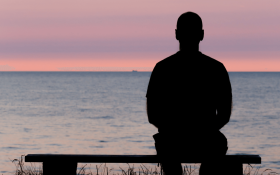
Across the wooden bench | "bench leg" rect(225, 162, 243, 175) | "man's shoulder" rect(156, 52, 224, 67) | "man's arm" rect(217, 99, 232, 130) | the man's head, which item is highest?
the man's head

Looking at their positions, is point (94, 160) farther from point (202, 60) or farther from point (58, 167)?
point (202, 60)

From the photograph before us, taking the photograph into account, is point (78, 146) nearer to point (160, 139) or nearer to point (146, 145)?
point (146, 145)

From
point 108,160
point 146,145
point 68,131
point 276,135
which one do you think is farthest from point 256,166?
point 68,131

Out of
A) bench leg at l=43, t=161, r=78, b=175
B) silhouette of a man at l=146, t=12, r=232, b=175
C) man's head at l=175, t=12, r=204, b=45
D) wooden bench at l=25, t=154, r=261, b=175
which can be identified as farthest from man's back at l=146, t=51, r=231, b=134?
bench leg at l=43, t=161, r=78, b=175

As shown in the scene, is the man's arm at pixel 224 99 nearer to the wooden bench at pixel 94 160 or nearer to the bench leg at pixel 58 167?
the wooden bench at pixel 94 160

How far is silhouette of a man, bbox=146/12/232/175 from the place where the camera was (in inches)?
140

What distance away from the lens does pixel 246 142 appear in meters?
21.4

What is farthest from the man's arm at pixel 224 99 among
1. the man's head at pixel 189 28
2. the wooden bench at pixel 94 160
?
the wooden bench at pixel 94 160

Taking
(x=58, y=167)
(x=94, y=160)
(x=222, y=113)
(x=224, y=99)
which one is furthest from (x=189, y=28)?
(x=58, y=167)

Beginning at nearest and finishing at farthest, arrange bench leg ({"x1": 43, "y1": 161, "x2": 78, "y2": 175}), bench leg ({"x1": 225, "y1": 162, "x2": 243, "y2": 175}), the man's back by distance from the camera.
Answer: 1. the man's back
2. bench leg ({"x1": 225, "y1": 162, "x2": 243, "y2": 175})
3. bench leg ({"x1": 43, "y1": 161, "x2": 78, "y2": 175})

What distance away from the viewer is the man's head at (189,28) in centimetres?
354

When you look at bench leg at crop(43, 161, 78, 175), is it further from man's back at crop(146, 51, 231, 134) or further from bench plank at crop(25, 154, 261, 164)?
man's back at crop(146, 51, 231, 134)

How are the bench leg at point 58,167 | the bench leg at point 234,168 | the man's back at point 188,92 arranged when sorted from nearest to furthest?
the man's back at point 188,92, the bench leg at point 234,168, the bench leg at point 58,167

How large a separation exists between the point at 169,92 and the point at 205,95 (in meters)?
0.31
